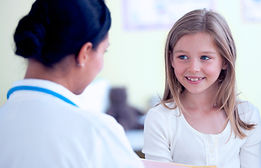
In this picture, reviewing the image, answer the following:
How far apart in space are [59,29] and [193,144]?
0.76m

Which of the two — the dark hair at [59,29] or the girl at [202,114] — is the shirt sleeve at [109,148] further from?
the girl at [202,114]

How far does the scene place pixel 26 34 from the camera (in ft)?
2.40

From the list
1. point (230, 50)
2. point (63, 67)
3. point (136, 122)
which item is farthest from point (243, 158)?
point (136, 122)

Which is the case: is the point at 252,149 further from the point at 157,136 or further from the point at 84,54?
the point at 84,54

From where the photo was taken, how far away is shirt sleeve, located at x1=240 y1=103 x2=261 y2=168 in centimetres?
127

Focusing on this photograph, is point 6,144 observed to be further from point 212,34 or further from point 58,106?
point 212,34

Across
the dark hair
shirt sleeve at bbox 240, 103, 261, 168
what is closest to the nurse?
the dark hair

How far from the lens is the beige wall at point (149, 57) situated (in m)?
4.19

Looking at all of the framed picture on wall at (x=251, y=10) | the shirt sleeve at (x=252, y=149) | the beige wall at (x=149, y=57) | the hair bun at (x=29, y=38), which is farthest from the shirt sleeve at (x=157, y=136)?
the framed picture on wall at (x=251, y=10)

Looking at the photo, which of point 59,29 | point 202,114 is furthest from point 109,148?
point 202,114

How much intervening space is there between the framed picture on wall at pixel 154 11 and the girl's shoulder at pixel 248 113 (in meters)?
3.06

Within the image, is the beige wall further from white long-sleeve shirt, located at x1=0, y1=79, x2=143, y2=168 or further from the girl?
white long-sleeve shirt, located at x1=0, y1=79, x2=143, y2=168

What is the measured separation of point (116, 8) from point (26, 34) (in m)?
3.68

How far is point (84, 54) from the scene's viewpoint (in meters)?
0.75
